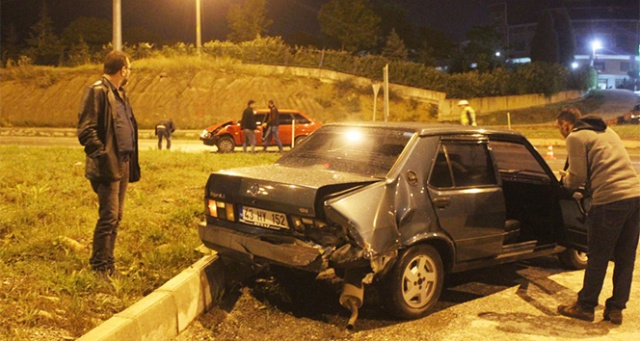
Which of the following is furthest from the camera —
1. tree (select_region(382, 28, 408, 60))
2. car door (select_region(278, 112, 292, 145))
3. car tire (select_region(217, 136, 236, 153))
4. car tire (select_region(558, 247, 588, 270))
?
tree (select_region(382, 28, 408, 60))

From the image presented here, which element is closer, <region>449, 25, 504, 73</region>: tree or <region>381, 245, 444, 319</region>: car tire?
<region>381, 245, 444, 319</region>: car tire

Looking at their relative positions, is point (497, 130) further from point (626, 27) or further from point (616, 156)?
point (626, 27)

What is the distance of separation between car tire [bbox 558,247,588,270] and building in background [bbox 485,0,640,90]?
6764 centimetres

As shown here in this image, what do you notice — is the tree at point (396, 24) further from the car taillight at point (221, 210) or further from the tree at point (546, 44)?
the car taillight at point (221, 210)

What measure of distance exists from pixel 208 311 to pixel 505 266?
10.8 ft

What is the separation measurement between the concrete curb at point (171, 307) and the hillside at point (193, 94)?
3041cm

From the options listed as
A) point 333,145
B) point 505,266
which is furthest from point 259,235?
point 505,266

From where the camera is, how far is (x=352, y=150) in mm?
5852

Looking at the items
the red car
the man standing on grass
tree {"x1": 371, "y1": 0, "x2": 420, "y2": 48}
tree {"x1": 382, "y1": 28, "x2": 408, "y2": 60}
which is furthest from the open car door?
tree {"x1": 371, "y1": 0, "x2": 420, "y2": 48}

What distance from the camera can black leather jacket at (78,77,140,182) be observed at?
5.10 meters

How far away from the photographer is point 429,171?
5.39 m

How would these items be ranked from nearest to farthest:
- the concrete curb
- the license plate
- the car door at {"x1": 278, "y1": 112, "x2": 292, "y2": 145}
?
1. the concrete curb
2. the license plate
3. the car door at {"x1": 278, "y1": 112, "x2": 292, "y2": 145}

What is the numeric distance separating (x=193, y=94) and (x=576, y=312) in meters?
34.6

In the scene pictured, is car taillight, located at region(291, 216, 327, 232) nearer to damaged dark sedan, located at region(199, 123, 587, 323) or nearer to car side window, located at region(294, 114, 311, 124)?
damaged dark sedan, located at region(199, 123, 587, 323)
